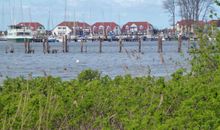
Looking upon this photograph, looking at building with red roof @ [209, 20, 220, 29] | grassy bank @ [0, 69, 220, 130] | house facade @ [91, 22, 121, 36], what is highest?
building with red roof @ [209, 20, 220, 29]

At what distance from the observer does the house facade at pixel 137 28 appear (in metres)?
180

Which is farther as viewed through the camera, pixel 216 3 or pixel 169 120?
pixel 216 3

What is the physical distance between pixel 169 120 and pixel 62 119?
80.6 inches

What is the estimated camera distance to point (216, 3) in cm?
1167

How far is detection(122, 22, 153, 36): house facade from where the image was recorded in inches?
7082

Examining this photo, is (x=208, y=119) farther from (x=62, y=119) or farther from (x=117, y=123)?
(x=62, y=119)

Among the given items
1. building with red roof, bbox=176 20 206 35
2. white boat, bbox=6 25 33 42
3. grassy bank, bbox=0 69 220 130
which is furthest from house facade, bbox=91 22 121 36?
grassy bank, bbox=0 69 220 130

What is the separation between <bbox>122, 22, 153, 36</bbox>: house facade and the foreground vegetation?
167 metres

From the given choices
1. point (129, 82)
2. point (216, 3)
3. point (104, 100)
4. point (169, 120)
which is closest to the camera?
point (169, 120)

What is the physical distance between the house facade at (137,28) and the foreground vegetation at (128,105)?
549ft

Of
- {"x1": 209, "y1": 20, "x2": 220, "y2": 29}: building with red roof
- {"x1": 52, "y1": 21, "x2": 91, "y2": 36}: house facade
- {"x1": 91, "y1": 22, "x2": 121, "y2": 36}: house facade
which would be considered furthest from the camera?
{"x1": 91, "y1": 22, "x2": 121, "y2": 36}: house facade

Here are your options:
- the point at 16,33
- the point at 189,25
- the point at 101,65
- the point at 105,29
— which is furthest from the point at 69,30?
the point at 189,25

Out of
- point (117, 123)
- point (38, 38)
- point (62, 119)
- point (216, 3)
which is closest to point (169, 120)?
point (117, 123)

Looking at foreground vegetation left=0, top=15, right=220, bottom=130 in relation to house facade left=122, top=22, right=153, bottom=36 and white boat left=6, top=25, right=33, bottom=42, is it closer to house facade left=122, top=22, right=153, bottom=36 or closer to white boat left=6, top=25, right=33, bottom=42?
white boat left=6, top=25, right=33, bottom=42
